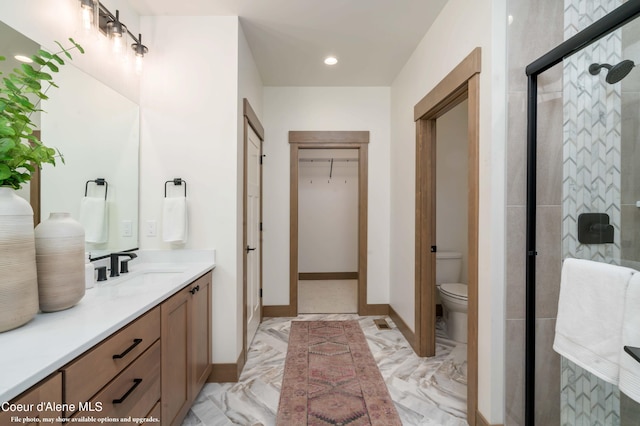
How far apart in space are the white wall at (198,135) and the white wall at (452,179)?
234cm

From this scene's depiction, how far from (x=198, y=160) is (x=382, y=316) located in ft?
8.29

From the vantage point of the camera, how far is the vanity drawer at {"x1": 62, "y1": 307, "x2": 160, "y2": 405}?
2.68ft

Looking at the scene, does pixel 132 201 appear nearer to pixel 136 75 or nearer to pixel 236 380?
pixel 136 75

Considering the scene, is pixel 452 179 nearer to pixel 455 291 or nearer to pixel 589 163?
pixel 455 291

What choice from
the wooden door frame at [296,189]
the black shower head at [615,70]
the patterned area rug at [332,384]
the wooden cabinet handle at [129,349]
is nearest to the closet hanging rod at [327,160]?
the wooden door frame at [296,189]

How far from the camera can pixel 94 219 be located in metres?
1.65

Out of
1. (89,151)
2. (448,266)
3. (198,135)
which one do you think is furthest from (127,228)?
(448,266)

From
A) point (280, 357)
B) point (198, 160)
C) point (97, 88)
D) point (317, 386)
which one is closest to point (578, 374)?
point (317, 386)

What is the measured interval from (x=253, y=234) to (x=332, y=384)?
1.45m

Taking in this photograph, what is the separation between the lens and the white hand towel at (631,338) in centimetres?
95

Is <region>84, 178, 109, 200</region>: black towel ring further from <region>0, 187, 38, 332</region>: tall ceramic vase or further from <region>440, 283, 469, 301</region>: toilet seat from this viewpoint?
<region>440, 283, 469, 301</region>: toilet seat

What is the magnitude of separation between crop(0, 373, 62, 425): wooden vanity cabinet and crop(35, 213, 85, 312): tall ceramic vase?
0.42 metres

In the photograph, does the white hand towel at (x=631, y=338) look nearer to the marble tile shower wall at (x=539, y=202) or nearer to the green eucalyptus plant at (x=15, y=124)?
the marble tile shower wall at (x=539, y=202)

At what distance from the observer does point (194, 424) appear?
162 centimetres
